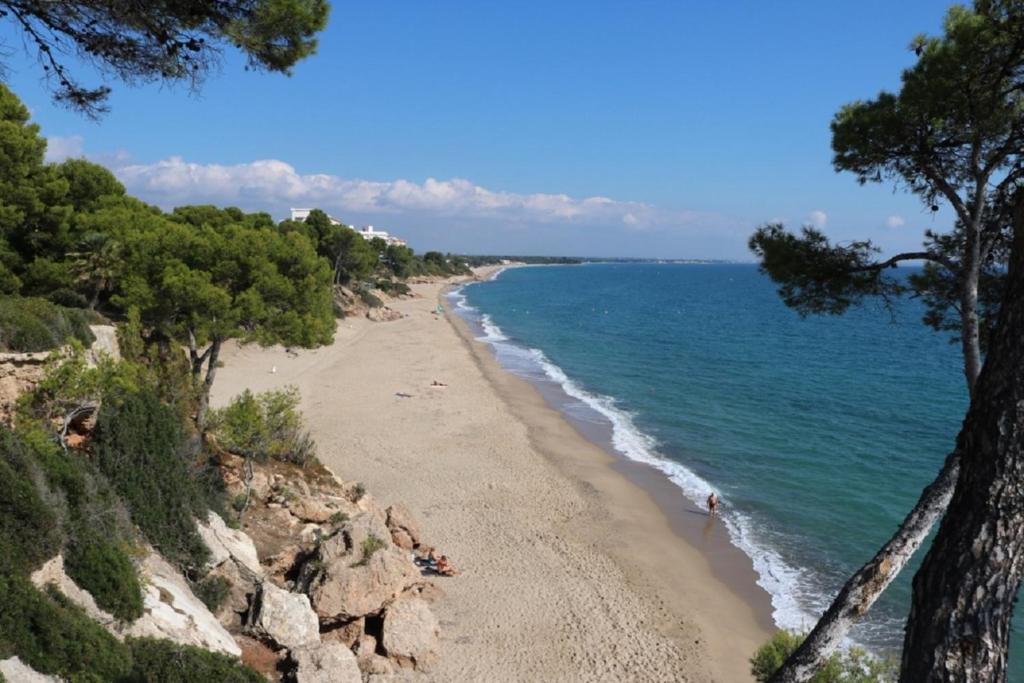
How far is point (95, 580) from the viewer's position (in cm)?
773

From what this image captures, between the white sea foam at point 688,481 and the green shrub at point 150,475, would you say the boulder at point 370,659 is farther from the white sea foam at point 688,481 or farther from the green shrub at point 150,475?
the white sea foam at point 688,481

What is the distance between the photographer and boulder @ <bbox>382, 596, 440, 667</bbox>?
11.4 metres

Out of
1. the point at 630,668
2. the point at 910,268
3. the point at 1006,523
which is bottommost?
the point at 630,668

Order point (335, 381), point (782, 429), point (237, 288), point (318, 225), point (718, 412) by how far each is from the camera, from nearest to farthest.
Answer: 1. point (237, 288)
2. point (782, 429)
3. point (718, 412)
4. point (335, 381)
5. point (318, 225)

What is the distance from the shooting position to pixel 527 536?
1770 cm

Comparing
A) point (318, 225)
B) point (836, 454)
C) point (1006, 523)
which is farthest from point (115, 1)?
point (318, 225)

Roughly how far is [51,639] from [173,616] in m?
2.26

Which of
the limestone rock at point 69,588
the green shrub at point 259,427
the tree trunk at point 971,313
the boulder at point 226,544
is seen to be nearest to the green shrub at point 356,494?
the green shrub at point 259,427

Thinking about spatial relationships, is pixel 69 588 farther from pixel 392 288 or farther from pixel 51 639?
pixel 392 288

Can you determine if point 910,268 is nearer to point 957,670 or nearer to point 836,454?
point 957,670

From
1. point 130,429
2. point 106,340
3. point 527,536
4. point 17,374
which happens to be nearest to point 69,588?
point 130,429

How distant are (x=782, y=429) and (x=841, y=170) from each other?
77.7 ft

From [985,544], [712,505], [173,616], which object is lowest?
[712,505]

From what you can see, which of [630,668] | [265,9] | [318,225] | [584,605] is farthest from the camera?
[318,225]
